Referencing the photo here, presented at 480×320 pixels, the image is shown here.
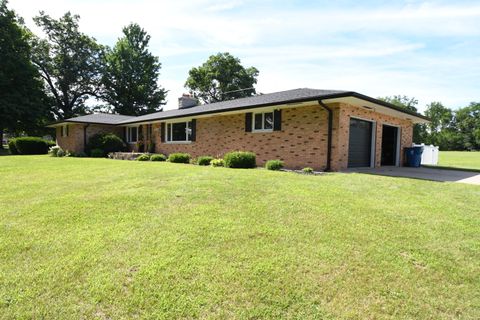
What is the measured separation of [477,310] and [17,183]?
9.06 meters

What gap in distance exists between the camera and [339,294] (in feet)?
8.96

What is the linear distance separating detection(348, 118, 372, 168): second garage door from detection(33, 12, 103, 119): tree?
3660 centimetres

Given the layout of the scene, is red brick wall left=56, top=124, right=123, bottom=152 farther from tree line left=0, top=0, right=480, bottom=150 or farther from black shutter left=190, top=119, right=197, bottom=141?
black shutter left=190, top=119, right=197, bottom=141

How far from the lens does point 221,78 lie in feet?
140

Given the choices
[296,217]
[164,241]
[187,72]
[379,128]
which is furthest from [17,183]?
[187,72]

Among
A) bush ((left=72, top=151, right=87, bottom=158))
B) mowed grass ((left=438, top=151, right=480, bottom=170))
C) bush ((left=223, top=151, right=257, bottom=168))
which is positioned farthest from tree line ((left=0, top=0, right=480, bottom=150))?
bush ((left=223, top=151, right=257, bottom=168))

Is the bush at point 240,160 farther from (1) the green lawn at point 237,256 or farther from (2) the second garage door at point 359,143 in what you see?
(1) the green lawn at point 237,256

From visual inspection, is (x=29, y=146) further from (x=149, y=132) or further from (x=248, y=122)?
(x=248, y=122)

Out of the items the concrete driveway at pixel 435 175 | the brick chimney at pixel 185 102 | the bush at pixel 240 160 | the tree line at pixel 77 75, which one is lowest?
the concrete driveway at pixel 435 175

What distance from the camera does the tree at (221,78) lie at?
42.8 metres

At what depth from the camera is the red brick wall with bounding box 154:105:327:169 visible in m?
11.2

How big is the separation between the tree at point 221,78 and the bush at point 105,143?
76.5 feet

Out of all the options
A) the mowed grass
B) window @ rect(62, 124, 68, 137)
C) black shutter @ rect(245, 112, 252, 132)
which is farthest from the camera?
window @ rect(62, 124, 68, 137)

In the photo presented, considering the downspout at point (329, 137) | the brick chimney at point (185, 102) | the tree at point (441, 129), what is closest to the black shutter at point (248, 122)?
the downspout at point (329, 137)
